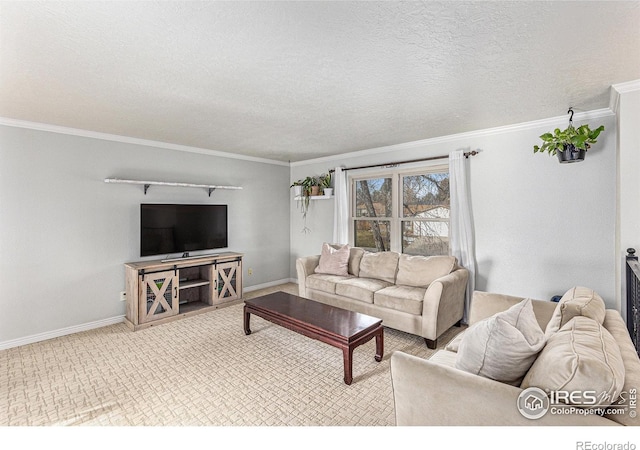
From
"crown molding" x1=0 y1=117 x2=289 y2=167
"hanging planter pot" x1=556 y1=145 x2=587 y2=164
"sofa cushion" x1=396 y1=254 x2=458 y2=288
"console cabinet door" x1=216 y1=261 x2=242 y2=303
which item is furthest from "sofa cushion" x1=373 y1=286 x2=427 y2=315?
"crown molding" x1=0 y1=117 x2=289 y2=167

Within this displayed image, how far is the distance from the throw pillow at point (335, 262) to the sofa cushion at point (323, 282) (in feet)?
0.29

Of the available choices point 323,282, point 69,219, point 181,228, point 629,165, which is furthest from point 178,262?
point 629,165

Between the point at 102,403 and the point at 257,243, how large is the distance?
3.40 meters

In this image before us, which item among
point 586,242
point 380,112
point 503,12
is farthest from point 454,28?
point 586,242

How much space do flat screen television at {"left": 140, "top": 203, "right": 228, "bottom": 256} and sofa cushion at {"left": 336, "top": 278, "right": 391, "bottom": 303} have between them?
2.15m

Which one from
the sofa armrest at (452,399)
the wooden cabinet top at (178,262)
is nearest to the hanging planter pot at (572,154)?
the sofa armrest at (452,399)

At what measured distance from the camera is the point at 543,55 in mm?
1912

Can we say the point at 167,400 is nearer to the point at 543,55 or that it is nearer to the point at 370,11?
the point at 370,11

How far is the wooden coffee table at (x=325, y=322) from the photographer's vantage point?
8.10 feet

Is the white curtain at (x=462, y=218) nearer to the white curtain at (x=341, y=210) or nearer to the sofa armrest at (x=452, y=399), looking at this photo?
the white curtain at (x=341, y=210)

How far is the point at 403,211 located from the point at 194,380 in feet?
11.1

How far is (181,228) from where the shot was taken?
4270 mm

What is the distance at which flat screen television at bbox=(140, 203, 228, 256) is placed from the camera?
396cm

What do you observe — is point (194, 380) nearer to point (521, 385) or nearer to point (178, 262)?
point (178, 262)
